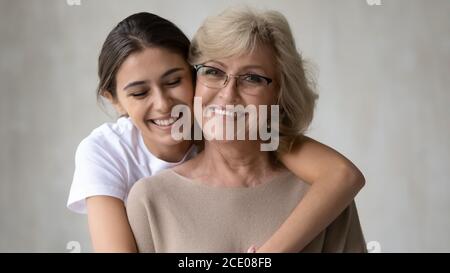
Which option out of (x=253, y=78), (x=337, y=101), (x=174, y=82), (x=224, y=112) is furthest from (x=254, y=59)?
(x=337, y=101)

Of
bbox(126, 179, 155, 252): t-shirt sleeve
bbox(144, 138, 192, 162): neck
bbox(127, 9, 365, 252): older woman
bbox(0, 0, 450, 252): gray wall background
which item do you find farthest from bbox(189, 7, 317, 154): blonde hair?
bbox(0, 0, 450, 252): gray wall background

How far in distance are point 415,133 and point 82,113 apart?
5.04ft

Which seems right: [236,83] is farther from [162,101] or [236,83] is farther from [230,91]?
[162,101]

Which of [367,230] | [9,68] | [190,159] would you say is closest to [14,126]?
[9,68]

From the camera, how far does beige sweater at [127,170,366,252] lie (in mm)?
1737

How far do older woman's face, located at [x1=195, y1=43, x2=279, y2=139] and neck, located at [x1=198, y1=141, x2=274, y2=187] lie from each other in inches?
3.5

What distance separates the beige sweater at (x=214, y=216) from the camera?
1.74m

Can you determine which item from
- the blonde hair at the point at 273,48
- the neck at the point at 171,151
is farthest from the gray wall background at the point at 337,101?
the blonde hair at the point at 273,48

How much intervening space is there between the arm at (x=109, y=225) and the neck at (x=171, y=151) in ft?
0.71

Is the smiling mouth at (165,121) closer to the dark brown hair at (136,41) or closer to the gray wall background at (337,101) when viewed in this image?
the dark brown hair at (136,41)

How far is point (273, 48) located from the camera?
1783mm

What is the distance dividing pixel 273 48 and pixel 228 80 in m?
0.15

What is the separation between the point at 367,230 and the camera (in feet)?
10.4
